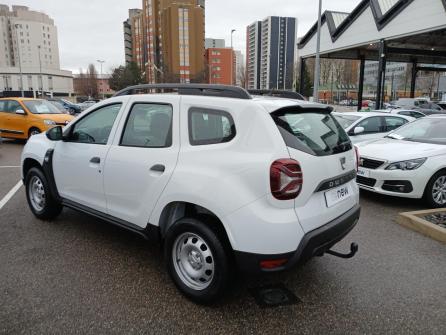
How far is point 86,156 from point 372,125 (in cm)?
764

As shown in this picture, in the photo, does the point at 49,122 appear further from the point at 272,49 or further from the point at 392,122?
the point at 272,49

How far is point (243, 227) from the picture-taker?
2648 mm

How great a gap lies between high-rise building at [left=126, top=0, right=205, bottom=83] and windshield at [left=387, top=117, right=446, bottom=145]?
8063 centimetres

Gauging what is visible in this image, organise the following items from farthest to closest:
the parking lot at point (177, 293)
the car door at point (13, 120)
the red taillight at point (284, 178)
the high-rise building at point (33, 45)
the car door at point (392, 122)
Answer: the high-rise building at point (33, 45), the car door at point (13, 120), the car door at point (392, 122), the parking lot at point (177, 293), the red taillight at point (284, 178)

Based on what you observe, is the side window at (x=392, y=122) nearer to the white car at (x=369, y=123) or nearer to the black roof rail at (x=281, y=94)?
the white car at (x=369, y=123)

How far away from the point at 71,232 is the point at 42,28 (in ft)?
449

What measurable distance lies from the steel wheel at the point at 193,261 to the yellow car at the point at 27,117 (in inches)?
429

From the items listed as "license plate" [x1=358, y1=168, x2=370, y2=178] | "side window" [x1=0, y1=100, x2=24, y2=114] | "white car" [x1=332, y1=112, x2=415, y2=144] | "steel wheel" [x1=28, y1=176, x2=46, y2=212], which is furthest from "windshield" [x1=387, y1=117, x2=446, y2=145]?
"side window" [x1=0, y1=100, x2=24, y2=114]

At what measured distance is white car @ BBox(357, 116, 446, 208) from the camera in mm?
5641

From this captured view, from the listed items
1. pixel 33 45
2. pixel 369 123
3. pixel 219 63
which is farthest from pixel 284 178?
pixel 33 45

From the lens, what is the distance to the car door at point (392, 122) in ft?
31.2

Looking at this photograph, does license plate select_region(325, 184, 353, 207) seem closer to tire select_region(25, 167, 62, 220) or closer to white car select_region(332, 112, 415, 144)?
tire select_region(25, 167, 62, 220)

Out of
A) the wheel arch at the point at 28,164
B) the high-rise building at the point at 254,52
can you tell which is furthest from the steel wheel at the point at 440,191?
the high-rise building at the point at 254,52

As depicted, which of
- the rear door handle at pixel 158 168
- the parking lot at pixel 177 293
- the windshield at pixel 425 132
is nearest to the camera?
the parking lot at pixel 177 293
